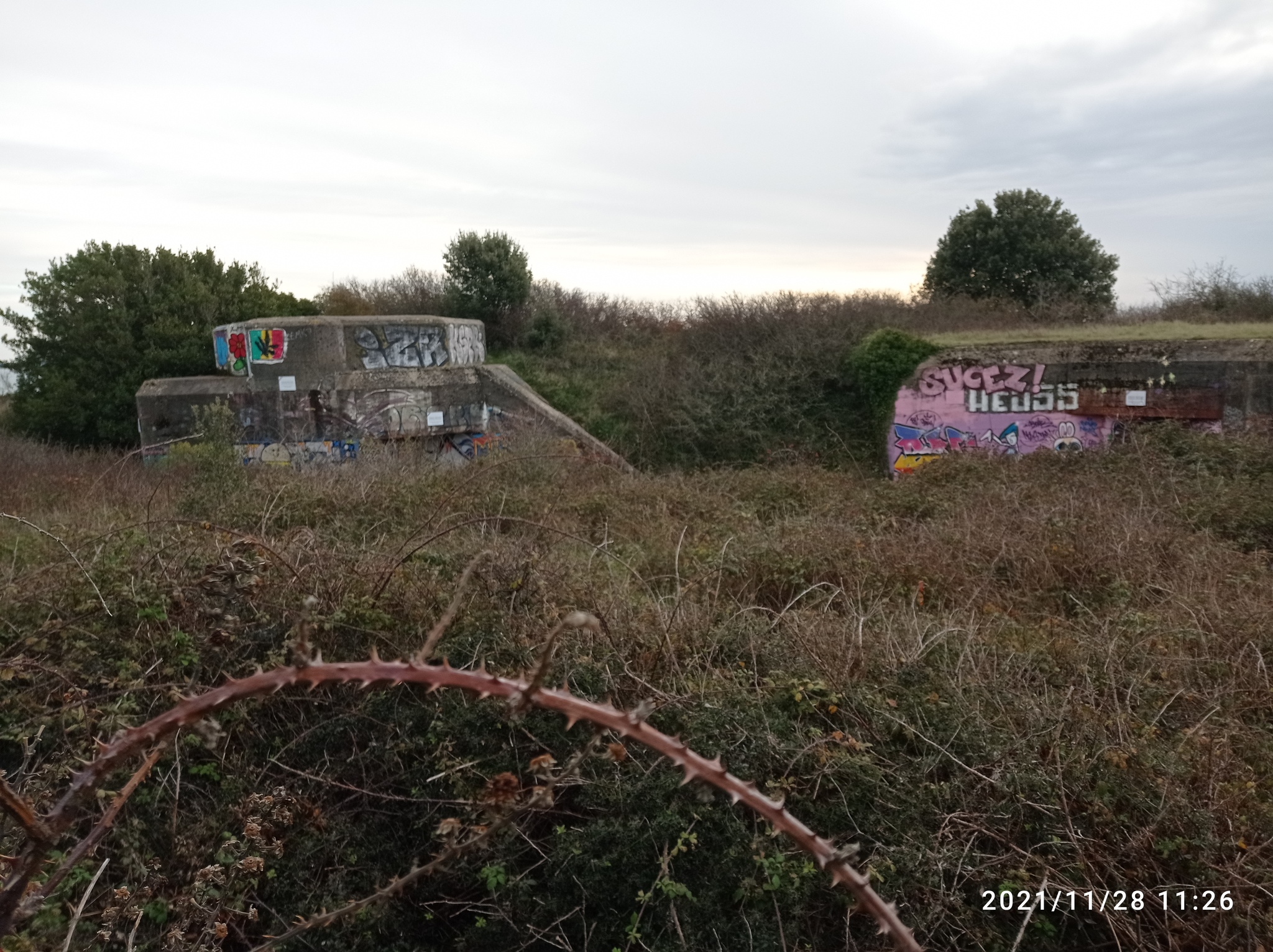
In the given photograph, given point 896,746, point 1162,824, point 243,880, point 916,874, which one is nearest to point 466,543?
point 243,880

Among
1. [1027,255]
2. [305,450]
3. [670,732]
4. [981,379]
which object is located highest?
[1027,255]

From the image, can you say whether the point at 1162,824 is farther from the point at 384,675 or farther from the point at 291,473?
the point at 291,473

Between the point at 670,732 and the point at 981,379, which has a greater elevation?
the point at 981,379

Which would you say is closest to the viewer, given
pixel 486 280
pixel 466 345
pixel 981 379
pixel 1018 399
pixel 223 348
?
pixel 1018 399

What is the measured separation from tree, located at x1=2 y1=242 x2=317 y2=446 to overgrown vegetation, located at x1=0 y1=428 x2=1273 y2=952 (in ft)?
37.5

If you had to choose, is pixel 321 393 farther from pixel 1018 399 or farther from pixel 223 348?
pixel 1018 399

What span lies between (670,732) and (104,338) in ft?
53.8

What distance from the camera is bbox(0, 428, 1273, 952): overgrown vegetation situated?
9.89ft

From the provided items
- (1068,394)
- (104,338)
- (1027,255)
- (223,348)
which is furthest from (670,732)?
(1027,255)

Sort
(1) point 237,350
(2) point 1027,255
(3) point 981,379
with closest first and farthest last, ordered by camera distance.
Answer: (3) point 981,379 → (1) point 237,350 → (2) point 1027,255

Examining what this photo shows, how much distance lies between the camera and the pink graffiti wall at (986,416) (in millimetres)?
13094

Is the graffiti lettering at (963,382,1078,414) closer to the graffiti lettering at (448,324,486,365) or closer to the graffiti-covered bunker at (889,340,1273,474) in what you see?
the graffiti-covered bunker at (889,340,1273,474)

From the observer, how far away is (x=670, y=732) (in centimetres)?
366

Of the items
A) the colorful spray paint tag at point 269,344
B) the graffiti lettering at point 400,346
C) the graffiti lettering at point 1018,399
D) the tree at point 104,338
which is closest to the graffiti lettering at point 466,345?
the graffiti lettering at point 400,346
